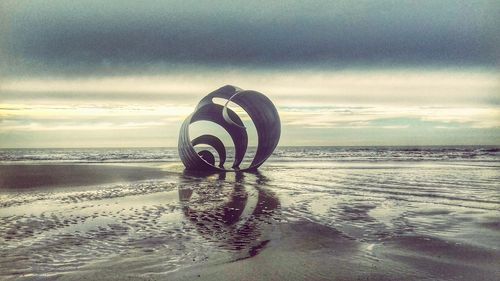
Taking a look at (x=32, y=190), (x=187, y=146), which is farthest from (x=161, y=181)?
(x=32, y=190)

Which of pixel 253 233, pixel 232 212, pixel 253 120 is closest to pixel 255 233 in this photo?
pixel 253 233

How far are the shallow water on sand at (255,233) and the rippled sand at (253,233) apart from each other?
22 millimetres

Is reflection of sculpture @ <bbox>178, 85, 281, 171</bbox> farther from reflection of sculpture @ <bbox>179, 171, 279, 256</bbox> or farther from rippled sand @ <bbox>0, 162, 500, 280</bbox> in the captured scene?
rippled sand @ <bbox>0, 162, 500, 280</bbox>

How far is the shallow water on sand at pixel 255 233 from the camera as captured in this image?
20.9 ft

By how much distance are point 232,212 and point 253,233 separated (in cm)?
257

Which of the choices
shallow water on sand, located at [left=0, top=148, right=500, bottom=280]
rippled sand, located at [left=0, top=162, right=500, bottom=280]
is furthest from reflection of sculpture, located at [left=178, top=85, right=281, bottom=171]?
shallow water on sand, located at [left=0, top=148, right=500, bottom=280]

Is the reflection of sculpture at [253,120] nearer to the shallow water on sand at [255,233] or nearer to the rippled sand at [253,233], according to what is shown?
the rippled sand at [253,233]

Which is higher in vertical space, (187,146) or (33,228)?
(187,146)

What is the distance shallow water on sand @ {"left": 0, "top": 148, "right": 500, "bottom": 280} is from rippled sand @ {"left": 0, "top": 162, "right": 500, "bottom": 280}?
0.02 meters

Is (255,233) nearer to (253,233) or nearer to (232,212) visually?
(253,233)

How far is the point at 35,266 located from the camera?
21.3 feet

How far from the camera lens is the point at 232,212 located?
11.3 m

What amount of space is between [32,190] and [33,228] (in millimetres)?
8071

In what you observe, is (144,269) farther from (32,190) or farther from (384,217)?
(32,190)
